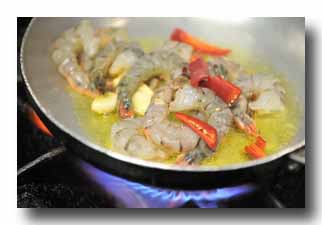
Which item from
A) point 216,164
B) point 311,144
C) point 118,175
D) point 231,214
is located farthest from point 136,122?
point 311,144

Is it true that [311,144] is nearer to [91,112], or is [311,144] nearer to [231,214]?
[231,214]

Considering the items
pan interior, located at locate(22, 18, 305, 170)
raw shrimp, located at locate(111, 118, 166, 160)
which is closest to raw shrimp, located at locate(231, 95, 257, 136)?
pan interior, located at locate(22, 18, 305, 170)

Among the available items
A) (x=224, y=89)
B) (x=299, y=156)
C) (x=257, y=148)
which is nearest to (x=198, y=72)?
(x=224, y=89)

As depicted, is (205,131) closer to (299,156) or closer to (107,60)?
(299,156)

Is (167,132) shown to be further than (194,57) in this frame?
No

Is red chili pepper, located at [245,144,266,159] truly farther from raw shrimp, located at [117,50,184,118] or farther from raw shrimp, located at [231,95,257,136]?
raw shrimp, located at [117,50,184,118]
